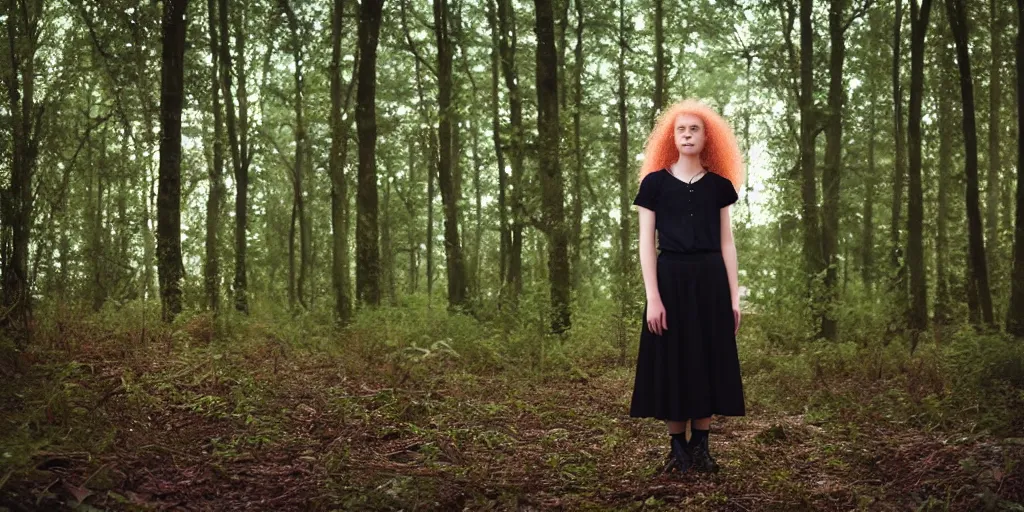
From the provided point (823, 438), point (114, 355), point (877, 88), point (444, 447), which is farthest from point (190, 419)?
point (877, 88)

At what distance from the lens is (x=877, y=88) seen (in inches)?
1009

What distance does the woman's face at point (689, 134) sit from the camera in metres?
5.65

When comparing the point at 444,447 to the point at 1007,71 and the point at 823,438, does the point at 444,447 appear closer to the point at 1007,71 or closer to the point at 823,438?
the point at 823,438

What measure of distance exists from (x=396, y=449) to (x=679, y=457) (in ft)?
6.62

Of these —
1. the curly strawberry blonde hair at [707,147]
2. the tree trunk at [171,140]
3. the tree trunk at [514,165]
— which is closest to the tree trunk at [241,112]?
the tree trunk at [171,140]

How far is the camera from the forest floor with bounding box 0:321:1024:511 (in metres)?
4.39

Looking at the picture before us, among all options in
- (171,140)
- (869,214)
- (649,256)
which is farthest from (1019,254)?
(869,214)

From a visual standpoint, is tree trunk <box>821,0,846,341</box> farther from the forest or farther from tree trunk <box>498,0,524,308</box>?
tree trunk <box>498,0,524,308</box>

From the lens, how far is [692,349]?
17.8 ft

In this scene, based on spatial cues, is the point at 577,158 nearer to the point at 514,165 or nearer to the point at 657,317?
the point at 514,165

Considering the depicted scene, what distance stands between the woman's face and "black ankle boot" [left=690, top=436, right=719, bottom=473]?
1.97 m

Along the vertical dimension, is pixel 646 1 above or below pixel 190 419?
above

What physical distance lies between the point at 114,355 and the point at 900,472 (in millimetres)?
7346

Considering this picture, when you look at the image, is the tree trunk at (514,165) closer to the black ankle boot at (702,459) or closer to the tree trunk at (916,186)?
the tree trunk at (916,186)
